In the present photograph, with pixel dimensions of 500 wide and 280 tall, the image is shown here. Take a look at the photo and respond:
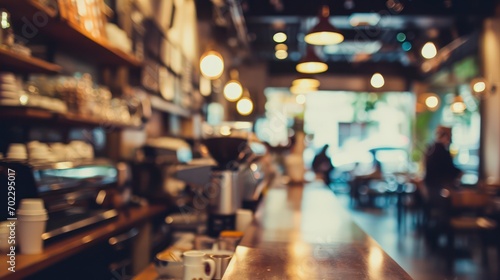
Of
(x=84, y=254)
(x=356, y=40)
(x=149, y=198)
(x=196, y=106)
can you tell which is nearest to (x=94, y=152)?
(x=149, y=198)

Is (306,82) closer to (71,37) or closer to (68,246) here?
(71,37)

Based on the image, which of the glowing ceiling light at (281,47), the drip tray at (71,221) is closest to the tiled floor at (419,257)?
the drip tray at (71,221)

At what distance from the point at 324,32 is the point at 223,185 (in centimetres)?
256

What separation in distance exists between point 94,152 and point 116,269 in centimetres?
125

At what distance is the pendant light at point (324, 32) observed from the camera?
457cm

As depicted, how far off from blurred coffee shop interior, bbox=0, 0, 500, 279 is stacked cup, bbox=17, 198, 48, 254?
0.34 feet

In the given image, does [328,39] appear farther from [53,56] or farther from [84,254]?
[84,254]

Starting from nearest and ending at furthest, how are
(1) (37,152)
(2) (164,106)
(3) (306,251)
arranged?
(3) (306,251)
(1) (37,152)
(2) (164,106)

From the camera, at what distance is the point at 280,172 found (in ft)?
21.9

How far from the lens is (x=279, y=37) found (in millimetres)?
11039

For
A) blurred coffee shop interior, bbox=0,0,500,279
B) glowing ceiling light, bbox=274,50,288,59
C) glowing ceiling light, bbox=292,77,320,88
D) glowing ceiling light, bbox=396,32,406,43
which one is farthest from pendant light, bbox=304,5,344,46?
glowing ceiling light, bbox=274,50,288,59

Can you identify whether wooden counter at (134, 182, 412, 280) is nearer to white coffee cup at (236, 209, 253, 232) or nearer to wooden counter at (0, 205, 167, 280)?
white coffee cup at (236, 209, 253, 232)

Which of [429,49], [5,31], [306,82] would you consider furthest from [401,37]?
[5,31]

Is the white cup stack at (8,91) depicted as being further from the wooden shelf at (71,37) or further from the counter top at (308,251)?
the counter top at (308,251)
